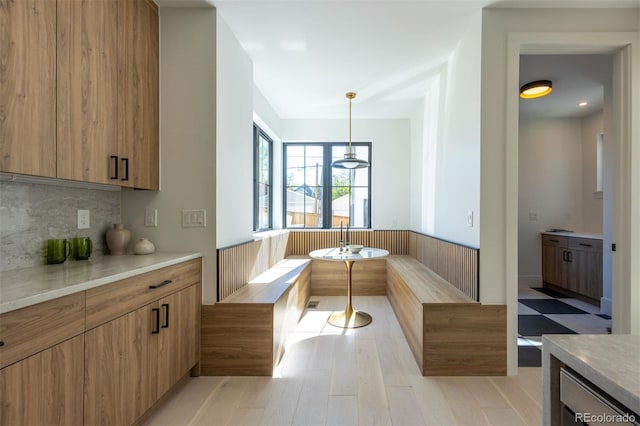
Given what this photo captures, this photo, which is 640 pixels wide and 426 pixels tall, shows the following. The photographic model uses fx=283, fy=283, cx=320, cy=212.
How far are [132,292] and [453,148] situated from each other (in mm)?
2703

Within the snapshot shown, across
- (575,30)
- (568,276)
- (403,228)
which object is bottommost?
(568,276)

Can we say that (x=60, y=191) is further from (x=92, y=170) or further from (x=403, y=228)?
(x=403, y=228)

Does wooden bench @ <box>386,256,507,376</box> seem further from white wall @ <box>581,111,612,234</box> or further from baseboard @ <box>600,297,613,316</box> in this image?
white wall @ <box>581,111,612,234</box>

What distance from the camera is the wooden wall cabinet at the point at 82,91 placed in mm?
1184

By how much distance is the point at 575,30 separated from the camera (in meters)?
2.05

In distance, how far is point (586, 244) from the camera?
3746 mm

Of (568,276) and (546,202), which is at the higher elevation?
(546,202)

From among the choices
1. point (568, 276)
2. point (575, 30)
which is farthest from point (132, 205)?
point (568, 276)

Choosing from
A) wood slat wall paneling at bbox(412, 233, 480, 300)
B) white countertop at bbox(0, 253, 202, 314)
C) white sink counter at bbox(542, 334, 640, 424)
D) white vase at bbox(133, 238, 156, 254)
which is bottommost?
wood slat wall paneling at bbox(412, 233, 480, 300)

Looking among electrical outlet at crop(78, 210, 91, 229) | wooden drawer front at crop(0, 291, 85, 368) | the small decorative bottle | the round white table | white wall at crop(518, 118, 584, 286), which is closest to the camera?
wooden drawer front at crop(0, 291, 85, 368)

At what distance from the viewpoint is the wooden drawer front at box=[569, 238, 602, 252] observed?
3.60 meters

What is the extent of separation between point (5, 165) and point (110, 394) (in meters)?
1.08

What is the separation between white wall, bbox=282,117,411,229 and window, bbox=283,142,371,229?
12cm

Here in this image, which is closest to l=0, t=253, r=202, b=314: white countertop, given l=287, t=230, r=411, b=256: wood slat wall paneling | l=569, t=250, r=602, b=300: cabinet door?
l=287, t=230, r=411, b=256: wood slat wall paneling
